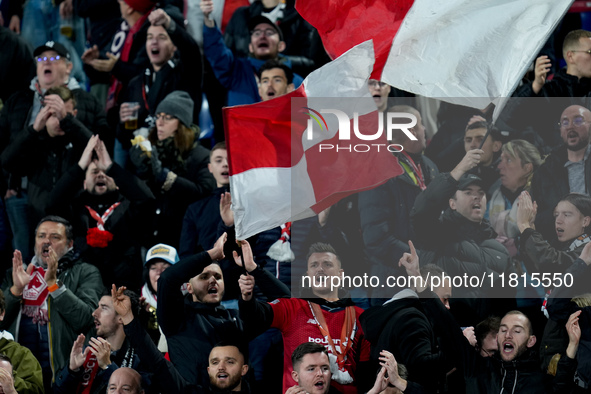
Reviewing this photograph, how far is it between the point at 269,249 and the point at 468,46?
2490mm

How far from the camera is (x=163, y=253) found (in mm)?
10258

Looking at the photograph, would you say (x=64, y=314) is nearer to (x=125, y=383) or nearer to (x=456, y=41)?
(x=125, y=383)

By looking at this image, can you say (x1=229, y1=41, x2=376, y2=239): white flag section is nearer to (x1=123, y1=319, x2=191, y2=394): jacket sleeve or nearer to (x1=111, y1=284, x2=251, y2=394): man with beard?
(x1=111, y1=284, x2=251, y2=394): man with beard

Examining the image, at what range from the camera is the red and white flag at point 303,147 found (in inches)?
346

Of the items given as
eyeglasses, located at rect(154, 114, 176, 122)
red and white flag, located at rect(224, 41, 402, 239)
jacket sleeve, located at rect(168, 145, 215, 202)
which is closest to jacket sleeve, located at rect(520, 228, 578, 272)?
red and white flag, located at rect(224, 41, 402, 239)

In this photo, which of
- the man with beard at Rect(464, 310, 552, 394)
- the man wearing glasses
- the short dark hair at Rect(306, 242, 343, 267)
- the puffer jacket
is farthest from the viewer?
the man wearing glasses

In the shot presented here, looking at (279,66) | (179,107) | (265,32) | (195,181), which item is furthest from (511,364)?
(265,32)

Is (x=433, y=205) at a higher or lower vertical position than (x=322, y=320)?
higher

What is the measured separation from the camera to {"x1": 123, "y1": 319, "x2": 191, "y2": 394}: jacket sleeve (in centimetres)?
904

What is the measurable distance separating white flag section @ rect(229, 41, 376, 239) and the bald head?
1.35 m

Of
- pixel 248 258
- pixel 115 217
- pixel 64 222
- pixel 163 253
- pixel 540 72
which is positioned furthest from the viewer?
pixel 115 217

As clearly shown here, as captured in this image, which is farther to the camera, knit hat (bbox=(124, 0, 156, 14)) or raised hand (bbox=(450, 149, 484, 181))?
knit hat (bbox=(124, 0, 156, 14))

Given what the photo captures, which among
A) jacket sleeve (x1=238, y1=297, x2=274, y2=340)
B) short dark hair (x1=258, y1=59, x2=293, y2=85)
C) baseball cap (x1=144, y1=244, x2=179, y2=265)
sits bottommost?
jacket sleeve (x1=238, y1=297, x2=274, y2=340)

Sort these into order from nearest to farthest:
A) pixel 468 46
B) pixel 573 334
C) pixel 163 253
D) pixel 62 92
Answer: pixel 573 334
pixel 468 46
pixel 163 253
pixel 62 92
